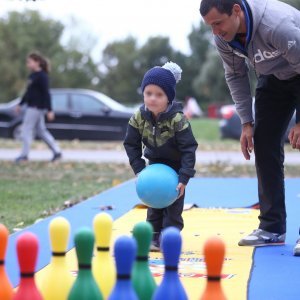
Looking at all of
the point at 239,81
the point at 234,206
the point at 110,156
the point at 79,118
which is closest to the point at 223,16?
the point at 239,81

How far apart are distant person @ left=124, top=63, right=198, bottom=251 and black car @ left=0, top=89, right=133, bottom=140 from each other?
40.4ft

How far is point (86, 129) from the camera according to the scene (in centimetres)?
1714

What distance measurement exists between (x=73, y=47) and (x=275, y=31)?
59.8m

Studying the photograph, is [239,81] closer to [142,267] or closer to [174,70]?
[174,70]

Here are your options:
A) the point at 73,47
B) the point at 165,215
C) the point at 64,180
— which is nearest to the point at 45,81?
the point at 64,180

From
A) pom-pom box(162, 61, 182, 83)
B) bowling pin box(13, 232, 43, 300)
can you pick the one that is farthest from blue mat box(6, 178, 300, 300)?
pom-pom box(162, 61, 182, 83)

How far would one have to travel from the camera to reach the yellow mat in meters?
3.52

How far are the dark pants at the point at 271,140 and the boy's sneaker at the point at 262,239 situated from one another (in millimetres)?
Answer: 45

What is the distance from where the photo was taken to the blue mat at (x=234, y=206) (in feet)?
11.7

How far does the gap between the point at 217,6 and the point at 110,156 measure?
382 inches

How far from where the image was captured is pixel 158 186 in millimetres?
4051

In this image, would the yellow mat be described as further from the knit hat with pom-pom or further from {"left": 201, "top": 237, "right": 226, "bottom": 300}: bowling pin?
the knit hat with pom-pom

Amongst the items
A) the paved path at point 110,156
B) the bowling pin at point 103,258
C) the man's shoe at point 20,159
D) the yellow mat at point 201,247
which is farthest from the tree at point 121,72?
the bowling pin at point 103,258

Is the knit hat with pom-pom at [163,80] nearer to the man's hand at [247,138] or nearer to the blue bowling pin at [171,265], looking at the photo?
the man's hand at [247,138]
